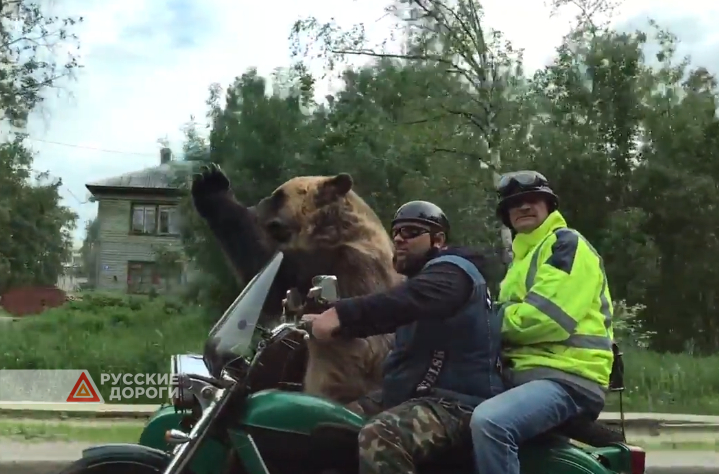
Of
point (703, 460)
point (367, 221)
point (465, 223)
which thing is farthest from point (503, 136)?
point (367, 221)

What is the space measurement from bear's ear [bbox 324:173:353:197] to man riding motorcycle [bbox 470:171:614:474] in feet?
3.97

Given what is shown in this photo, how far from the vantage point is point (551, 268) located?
10.7 ft

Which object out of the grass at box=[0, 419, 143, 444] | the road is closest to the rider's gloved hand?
the road

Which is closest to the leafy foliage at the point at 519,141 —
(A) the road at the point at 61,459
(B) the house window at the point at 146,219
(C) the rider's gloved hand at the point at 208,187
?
(A) the road at the point at 61,459

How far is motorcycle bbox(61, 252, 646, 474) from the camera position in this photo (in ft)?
10.4

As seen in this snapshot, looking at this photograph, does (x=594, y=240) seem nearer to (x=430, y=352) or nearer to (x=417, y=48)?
(x=417, y=48)

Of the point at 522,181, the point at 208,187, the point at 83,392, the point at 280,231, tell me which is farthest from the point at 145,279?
Answer: the point at 522,181

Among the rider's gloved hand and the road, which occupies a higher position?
the rider's gloved hand

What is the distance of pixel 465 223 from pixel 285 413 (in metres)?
13.2

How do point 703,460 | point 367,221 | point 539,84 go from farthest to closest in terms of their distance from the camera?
point 539,84
point 703,460
point 367,221

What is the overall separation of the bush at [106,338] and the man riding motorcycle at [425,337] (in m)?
8.76

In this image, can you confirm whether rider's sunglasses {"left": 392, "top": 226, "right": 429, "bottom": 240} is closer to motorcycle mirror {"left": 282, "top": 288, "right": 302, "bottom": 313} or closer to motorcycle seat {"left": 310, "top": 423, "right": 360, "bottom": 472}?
motorcycle mirror {"left": 282, "top": 288, "right": 302, "bottom": 313}

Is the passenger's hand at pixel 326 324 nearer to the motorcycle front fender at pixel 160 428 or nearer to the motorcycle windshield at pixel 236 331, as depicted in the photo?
the motorcycle windshield at pixel 236 331

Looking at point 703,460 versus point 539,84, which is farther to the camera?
point 539,84
